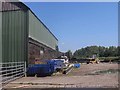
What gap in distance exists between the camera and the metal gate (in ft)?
69.1

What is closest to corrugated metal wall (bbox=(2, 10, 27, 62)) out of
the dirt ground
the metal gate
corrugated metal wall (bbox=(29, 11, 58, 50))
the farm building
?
the farm building

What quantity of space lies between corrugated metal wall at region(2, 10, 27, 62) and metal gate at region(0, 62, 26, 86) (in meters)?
0.77

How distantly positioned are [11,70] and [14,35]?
4.37 metres

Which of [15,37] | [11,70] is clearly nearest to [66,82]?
[11,70]

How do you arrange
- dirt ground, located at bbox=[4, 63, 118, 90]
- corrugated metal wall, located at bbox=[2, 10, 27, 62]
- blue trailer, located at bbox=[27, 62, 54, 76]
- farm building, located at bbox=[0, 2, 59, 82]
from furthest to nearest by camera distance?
blue trailer, located at bbox=[27, 62, 54, 76]
corrugated metal wall, located at bbox=[2, 10, 27, 62]
farm building, located at bbox=[0, 2, 59, 82]
dirt ground, located at bbox=[4, 63, 118, 90]

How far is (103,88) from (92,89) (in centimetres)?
89

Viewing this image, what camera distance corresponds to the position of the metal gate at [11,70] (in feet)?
69.1

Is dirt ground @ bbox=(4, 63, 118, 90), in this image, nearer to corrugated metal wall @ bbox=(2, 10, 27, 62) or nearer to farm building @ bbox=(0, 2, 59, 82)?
farm building @ bbox=(0, 2, 59, 82)

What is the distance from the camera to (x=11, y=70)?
22938 millimetres

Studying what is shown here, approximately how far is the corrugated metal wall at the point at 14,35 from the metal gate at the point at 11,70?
0.77 metres

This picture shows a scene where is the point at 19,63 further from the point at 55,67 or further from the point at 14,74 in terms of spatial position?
the point at 55,67

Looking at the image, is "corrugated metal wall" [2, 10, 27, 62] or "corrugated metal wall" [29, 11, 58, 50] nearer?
"corrugated metal wall" [2, 10, 27, 62]

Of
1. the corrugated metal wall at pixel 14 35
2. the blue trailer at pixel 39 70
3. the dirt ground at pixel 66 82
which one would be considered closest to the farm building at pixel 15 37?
the corrugated metal wall at pixel 14 35

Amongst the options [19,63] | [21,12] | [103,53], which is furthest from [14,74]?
[103,53]
